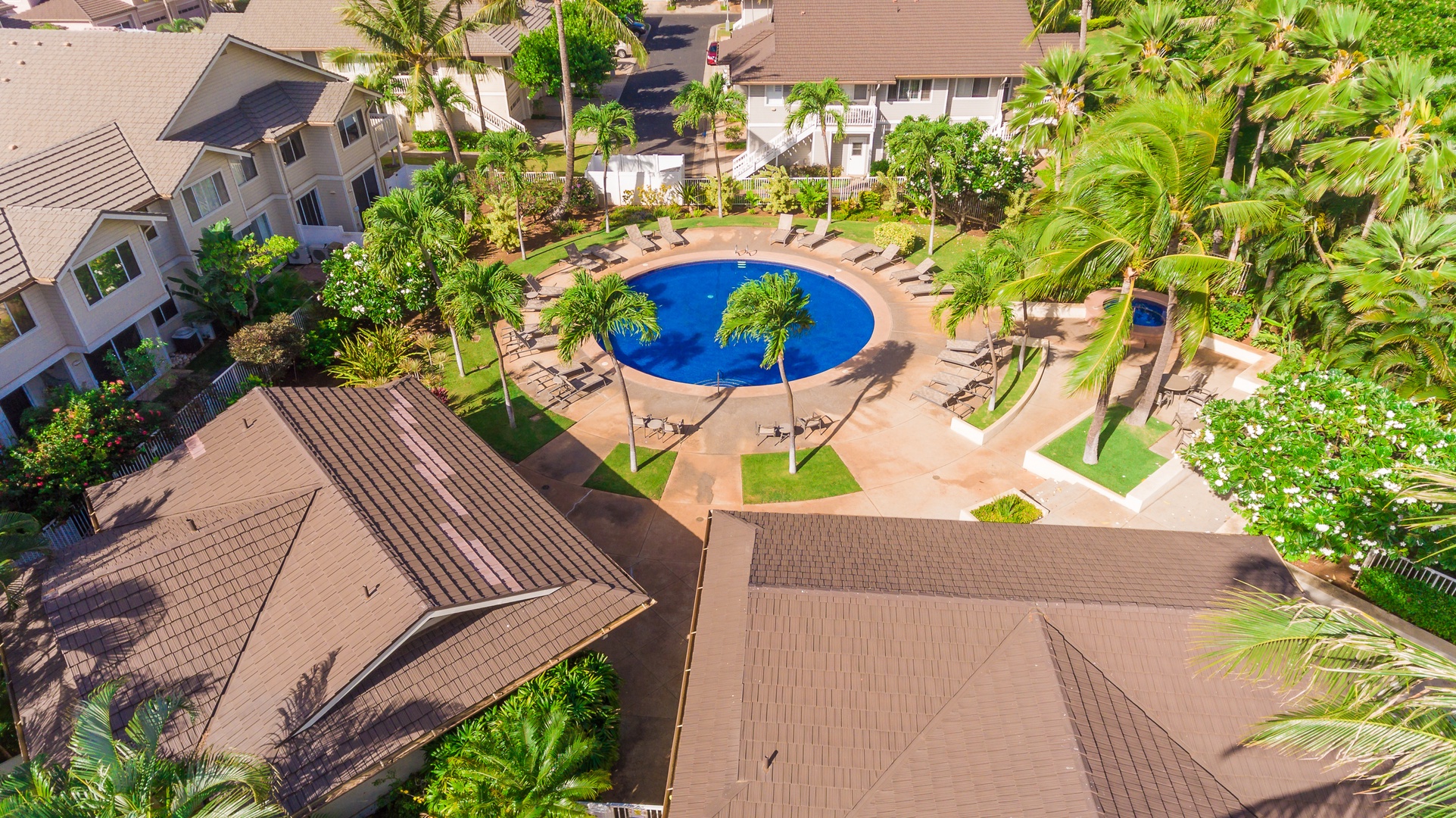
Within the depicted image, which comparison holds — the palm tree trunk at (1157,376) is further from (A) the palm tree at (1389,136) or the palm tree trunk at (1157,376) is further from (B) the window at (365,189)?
(B) the window at (365,189)

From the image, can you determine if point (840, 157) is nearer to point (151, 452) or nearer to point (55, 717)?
point (151, 452)

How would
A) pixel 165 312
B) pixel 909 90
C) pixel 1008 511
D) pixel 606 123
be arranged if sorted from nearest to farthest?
pixel 1008 511 < pixel 165 312 < pixel 606 123 < pixel 909 90

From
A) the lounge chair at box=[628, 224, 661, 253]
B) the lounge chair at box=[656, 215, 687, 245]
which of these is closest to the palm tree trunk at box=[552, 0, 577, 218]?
the lounge chair at box=[628, 224, 661, 253]

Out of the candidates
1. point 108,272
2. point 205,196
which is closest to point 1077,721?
point 108,272

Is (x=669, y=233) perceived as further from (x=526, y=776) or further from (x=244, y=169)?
(x=526, y=776)

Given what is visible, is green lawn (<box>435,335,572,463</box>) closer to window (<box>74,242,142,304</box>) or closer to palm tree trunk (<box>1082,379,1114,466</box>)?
window (<box>74,242,142,304</box>)
